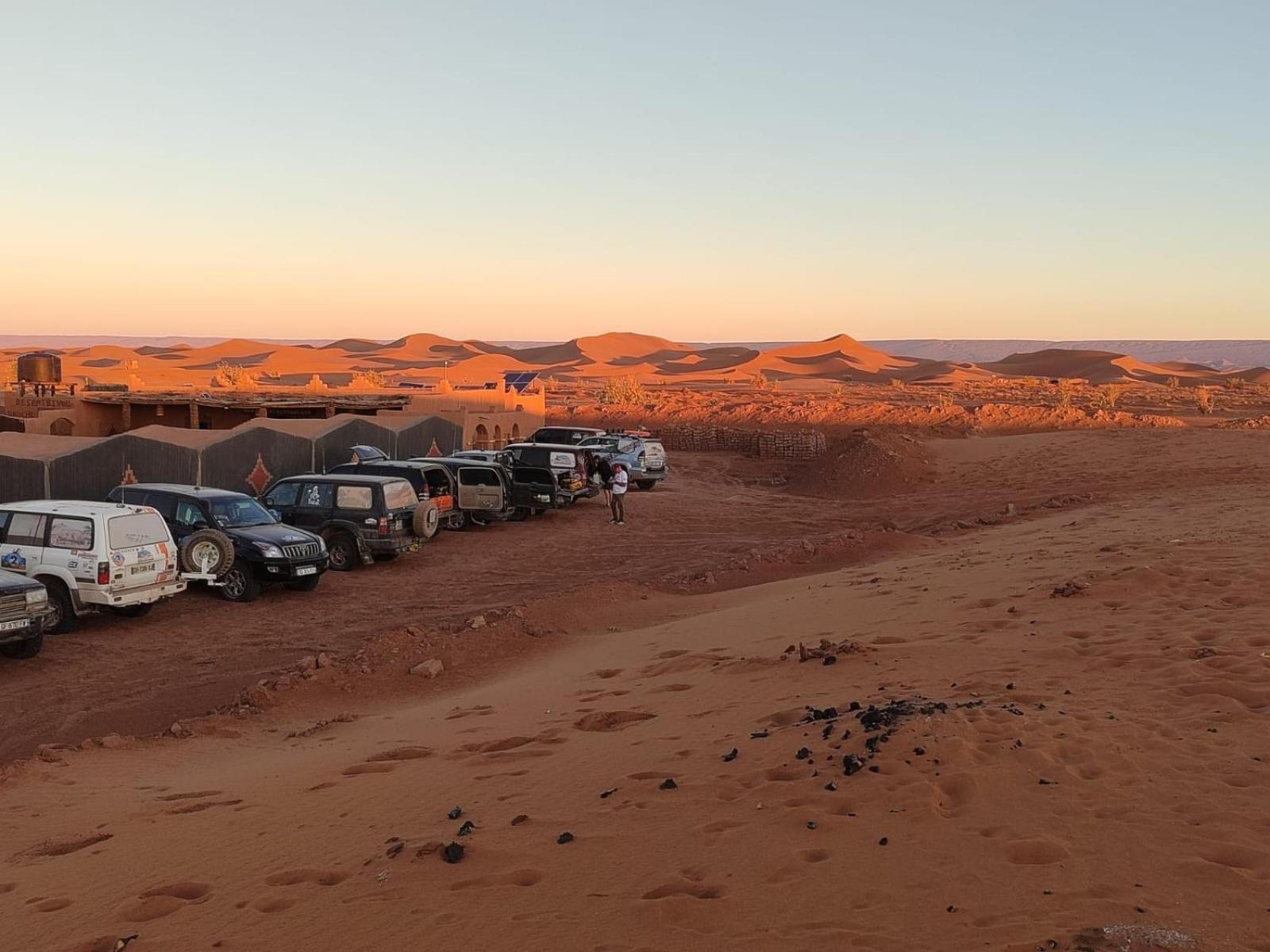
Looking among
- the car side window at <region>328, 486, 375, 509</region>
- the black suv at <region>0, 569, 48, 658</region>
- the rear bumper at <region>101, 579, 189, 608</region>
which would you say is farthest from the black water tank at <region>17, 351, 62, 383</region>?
the black suv at <region>0, 569, 48, 658</region>

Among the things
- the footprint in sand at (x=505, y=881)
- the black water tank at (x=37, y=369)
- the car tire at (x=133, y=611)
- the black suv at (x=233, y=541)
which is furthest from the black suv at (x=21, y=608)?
the black water tank at (x=37, y=369)

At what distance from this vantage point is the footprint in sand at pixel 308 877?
215 inches

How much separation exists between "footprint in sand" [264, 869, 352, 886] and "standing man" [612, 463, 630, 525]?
17846 mm

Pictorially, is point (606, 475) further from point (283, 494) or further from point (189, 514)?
point (189, 514)

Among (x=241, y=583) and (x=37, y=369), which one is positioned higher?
(x=37, y=369)

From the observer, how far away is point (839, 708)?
736 cm

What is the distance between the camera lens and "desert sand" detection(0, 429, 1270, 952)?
4.59 meters

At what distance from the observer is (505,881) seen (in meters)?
5.14

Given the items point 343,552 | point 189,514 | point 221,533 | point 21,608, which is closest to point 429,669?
point 21,608

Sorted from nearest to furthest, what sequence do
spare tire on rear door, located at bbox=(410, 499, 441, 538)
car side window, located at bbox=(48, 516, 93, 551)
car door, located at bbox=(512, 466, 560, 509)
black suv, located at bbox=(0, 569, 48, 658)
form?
black suv, located at bbox=(0, 569, 48, 658)
car side window, located at bbox=(48, 516, 93, 551)
spare tire on rear door, located at bbox=(410, 499, 441, 538)
car door, located at bbox=(512, 466, 560, 509)

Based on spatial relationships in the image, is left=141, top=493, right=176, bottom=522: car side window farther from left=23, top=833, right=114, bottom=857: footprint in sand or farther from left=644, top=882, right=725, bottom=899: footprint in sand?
left=644, top=882, right=725, bottom=899: footprint in sand

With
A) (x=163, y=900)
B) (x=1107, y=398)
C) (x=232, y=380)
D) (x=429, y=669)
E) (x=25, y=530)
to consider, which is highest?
(x=232, y=380)

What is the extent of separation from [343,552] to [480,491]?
4.81m

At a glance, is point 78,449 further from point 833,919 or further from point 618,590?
point 833,919
